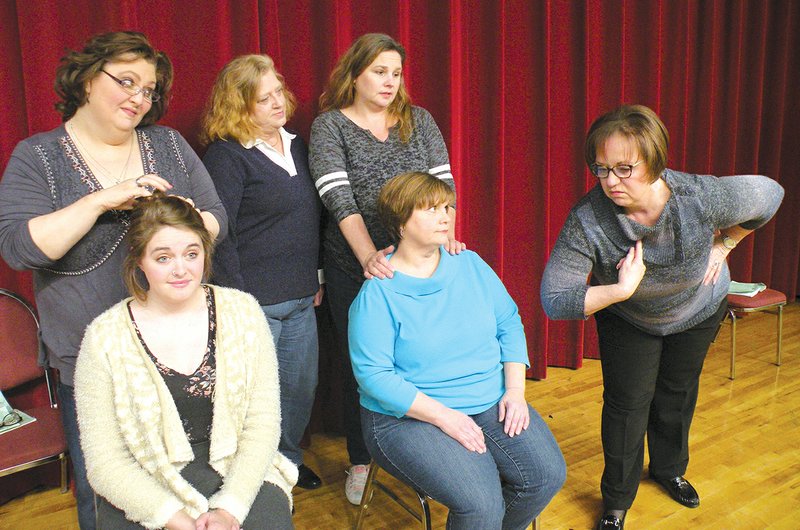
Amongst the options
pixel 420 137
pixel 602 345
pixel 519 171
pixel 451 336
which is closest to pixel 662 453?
pixel 602 345

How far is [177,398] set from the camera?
5.17 ft

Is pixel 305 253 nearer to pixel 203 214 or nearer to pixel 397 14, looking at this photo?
pixel 203 214

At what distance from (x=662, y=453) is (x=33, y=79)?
8.19 ft

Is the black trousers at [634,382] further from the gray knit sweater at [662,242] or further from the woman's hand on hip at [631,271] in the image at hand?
the woman's hand on hip at [631,271]

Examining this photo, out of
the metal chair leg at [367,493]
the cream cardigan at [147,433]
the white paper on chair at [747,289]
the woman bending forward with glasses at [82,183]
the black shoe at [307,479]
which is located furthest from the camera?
the white paper on chair at [747,289]

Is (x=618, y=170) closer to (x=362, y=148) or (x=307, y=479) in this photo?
(x=362, y=148)

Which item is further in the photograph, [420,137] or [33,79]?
[420,137]

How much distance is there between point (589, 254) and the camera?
1986 mm

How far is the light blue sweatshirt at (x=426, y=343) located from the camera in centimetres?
179

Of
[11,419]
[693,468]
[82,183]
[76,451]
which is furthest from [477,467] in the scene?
[11,419]

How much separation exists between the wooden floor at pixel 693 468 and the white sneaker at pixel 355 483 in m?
0.03

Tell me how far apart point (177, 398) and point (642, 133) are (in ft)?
4.45

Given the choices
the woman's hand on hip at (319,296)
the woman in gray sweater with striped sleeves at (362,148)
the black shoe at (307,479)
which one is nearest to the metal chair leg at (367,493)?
the woman in gray sweater with striped sleeves at (362,148)

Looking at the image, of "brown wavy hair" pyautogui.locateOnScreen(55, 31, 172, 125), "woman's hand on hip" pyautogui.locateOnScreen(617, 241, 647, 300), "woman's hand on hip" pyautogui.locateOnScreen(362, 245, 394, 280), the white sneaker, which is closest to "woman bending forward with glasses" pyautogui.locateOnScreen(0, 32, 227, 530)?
"brown wavy hair" pyautogui.locateOnScreen(55, 31, 172, 125)
